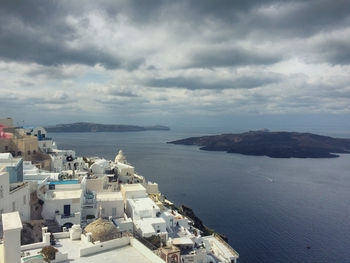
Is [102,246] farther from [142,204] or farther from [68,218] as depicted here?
[142,204]

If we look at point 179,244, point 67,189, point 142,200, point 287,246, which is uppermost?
point 67,189

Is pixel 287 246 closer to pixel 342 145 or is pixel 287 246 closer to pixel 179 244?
pixel 179 244

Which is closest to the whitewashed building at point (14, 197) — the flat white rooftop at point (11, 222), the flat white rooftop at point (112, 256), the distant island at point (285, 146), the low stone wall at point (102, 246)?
the flat white rooftop at point (112, 256)

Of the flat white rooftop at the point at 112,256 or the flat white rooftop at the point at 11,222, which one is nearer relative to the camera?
the flat white rooftop at the point at 11,222

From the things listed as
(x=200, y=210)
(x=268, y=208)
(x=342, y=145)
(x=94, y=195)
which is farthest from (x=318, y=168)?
(x=94, y=195)

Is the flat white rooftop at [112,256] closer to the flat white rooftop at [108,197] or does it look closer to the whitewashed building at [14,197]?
the whitewashed building at [14,197]

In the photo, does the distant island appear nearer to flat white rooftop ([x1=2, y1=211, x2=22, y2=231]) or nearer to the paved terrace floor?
the paved terrace floor
